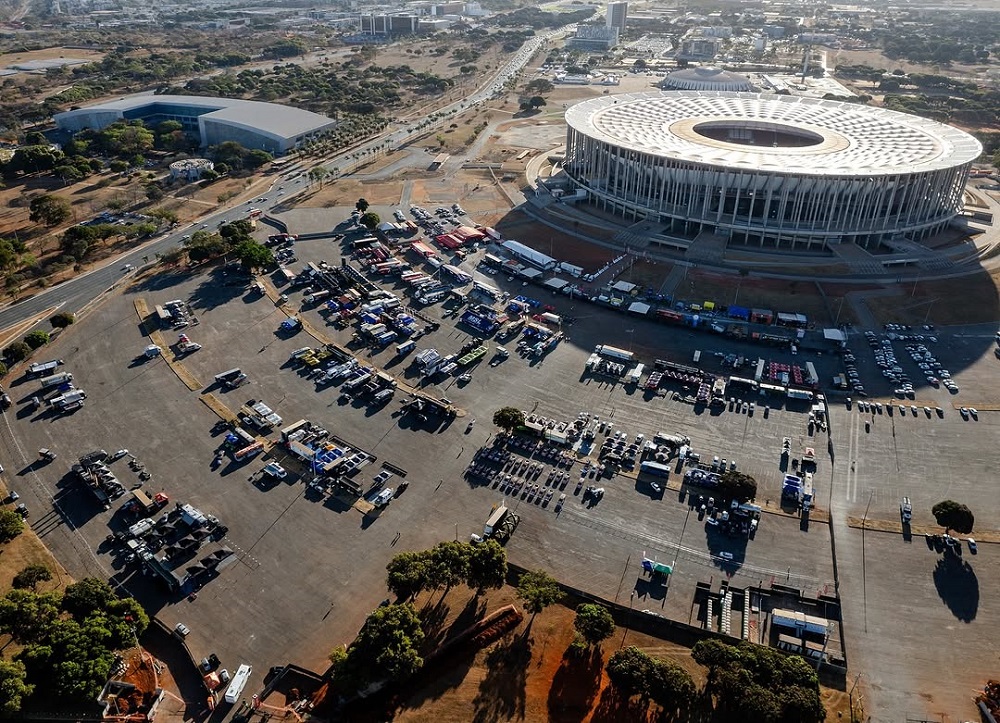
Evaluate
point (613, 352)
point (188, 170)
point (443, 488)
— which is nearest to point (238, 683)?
point (443, 488)

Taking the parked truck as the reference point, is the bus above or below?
below

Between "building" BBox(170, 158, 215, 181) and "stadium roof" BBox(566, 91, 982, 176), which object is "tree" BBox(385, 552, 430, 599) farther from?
"building" BBox(170, 158, 215, 181)

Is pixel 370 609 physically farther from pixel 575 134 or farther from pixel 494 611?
pixel 575 134

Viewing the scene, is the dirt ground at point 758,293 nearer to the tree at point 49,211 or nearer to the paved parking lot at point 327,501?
the paved parking lot at point 327,501

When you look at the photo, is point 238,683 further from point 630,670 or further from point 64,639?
point 630,670

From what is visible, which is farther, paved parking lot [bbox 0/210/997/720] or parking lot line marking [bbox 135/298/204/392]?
parking lot line marking [bbox 135/298/204/392]

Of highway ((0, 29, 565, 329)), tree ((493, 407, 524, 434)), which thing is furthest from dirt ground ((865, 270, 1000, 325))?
highway ((0, 29, 565, 329))

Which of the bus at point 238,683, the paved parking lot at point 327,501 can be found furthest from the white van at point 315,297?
the bus at point 238,683
